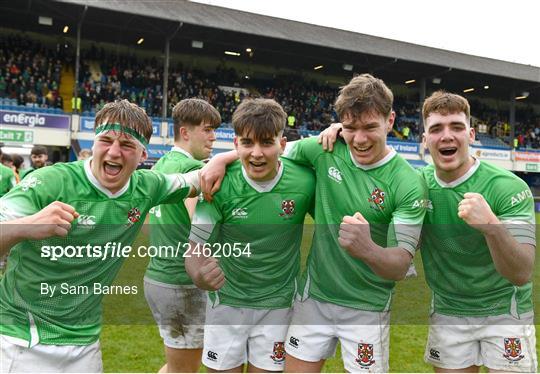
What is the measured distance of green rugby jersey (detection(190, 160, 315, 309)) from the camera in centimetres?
290

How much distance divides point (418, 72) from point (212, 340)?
29.6 metres

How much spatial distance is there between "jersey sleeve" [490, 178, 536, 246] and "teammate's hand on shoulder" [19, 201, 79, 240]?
2.17 m

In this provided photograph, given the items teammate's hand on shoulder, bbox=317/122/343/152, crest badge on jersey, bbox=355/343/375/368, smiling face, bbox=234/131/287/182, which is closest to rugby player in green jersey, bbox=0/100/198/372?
smiling face, bbox=234/131/287/182

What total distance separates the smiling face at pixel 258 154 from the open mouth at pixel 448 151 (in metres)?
0.91

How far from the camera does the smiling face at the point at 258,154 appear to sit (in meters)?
2.77

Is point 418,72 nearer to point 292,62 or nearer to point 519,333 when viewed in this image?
point 292,62

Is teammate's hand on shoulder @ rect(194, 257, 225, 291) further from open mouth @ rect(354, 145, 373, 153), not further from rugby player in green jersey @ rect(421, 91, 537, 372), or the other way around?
rugby player in green jersey @ rect(421, 91, 537, 372)

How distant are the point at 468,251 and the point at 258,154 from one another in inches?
51.7

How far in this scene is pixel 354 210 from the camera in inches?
110

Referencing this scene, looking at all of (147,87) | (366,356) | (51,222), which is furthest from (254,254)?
(147,87)

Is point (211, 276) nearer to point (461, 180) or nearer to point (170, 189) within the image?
point (170, 189)

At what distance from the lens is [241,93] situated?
2847 centimetres

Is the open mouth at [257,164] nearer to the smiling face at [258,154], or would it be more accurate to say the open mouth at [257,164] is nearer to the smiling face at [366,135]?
the smiling face at [258,154]


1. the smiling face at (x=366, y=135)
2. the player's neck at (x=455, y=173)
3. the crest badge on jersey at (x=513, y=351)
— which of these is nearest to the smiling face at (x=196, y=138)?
the smiling face at (x=366, y=135)
